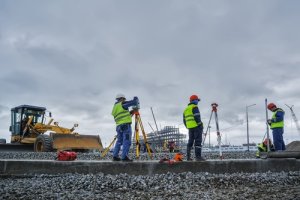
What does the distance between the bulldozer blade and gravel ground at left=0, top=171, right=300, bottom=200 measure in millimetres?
13234

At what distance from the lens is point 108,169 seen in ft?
24.2

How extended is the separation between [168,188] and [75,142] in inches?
591

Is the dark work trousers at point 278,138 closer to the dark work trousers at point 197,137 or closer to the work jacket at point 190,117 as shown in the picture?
the dark work trousers at point 197,137

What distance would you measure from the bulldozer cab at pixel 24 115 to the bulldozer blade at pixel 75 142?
4353 mm

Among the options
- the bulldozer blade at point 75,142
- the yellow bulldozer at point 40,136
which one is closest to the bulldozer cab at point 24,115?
the yellow bulldozer at point 40,136

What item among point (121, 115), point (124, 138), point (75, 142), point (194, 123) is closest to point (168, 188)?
point (124, 138)

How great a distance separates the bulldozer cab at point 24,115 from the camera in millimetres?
22453

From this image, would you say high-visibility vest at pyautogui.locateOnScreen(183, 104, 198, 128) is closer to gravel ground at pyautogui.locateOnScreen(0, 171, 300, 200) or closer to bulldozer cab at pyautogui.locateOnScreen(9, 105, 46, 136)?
gravel ground at pyautogui.locateOnScreen(0, 171, 300, 200)

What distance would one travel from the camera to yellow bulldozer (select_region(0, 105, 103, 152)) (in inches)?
750

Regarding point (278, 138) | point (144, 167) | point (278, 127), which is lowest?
point (144, 167)

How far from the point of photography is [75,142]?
64.1ft

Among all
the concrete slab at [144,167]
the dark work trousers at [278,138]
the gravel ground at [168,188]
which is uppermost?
the dark work trousers at [278,138]

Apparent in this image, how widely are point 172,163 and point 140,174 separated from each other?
2.66 ft

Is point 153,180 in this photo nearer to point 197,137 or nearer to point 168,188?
point 168,188
